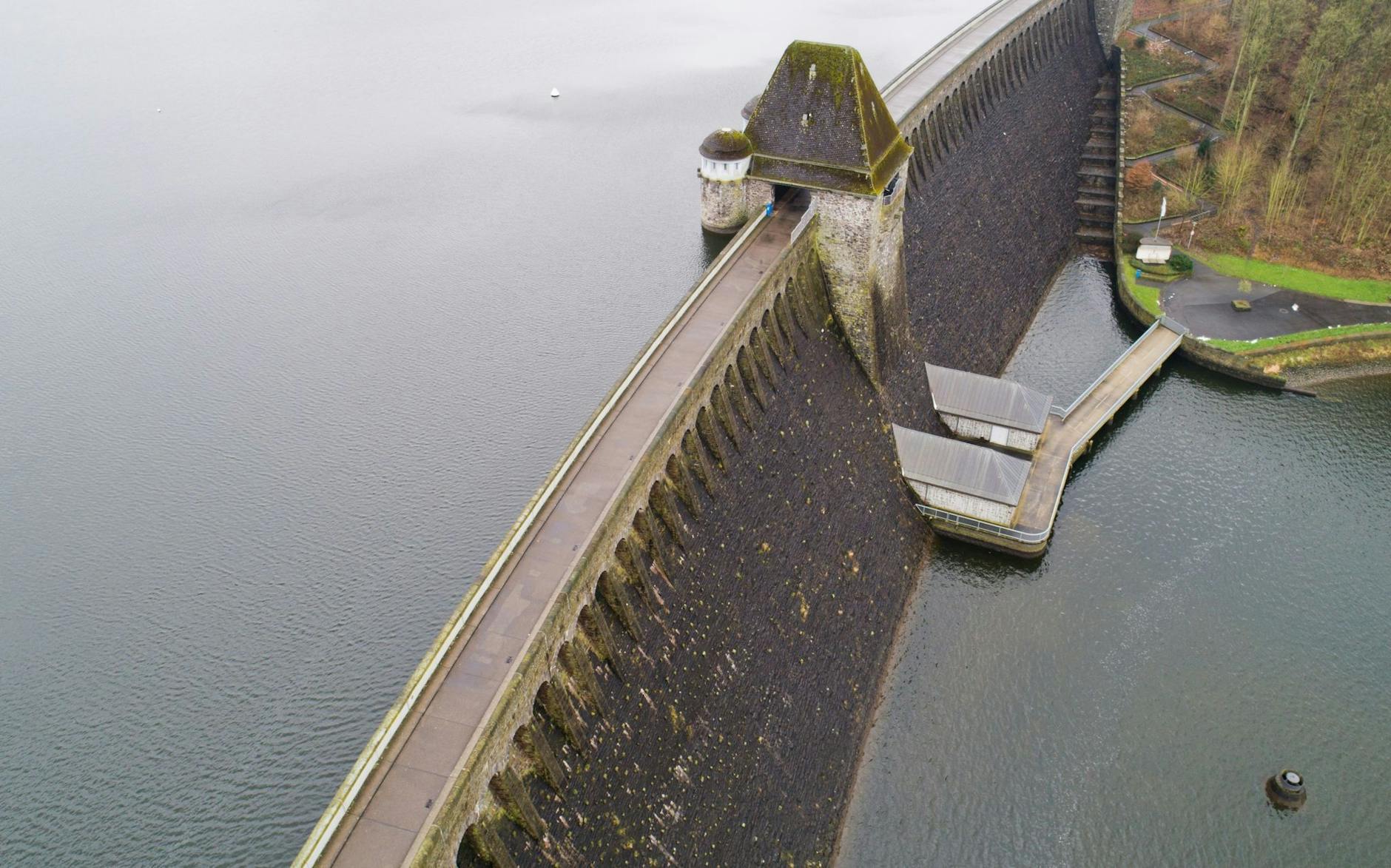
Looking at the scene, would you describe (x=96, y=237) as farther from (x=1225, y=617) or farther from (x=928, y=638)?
(x=1225, y=617)

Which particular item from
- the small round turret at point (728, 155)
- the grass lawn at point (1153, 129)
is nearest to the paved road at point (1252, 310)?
the grass lawn at point (1153, 129)

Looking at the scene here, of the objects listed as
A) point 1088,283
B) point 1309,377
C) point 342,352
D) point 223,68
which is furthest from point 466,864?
point 223,68

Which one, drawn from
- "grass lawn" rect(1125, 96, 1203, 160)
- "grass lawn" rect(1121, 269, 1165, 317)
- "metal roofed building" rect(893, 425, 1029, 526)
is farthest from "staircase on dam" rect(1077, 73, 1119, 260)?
"metal roofed building" rect(893, 425, 1029, 526)

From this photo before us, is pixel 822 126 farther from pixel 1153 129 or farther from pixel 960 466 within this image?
pixel 1153 129

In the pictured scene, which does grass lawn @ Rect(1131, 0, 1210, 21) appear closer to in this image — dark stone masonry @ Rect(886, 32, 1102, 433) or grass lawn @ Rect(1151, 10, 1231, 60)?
grass lawn @ Rect(1151, 10, 1231, 60)

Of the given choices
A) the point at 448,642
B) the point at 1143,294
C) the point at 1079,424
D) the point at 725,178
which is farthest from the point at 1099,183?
the point at 448,642

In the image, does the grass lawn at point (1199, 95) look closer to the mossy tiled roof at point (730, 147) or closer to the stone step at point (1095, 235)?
the stone step at point (1095, 235)

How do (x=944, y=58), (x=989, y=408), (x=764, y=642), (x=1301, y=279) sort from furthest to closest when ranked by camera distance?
1. (x=944, y=58)
2. (x=1301, y=279)
3. (x=989, y=408)
4. (x=764, y=642)
